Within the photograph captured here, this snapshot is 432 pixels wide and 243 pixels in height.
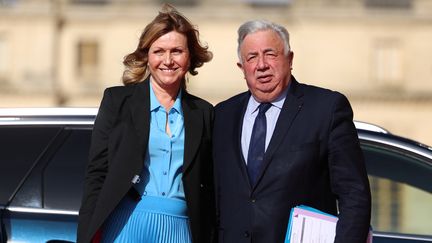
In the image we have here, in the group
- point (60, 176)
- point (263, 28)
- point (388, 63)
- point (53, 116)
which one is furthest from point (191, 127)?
point (388, 63)

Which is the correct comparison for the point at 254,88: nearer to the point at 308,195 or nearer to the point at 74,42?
the point at 308,195

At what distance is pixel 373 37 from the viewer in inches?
1799

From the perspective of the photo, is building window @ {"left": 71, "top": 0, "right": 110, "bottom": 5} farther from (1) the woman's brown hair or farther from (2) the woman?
(2) the woman

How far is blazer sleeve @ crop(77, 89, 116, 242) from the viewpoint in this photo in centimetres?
484

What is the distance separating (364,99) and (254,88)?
4107 cm

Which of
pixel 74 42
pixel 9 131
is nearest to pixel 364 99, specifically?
pixel 74 42

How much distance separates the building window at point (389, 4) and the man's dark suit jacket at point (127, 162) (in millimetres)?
41868

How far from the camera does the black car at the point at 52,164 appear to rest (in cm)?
568

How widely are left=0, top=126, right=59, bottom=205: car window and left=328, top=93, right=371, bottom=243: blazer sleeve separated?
182 cm

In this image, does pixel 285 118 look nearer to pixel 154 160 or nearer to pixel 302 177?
pixel 302 177

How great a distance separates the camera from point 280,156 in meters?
4.74

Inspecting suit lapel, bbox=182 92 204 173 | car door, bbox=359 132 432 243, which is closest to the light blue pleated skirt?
suit lapel, bbox=182 92 204 173

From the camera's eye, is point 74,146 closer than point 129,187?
No

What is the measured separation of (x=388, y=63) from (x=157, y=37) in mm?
41303
